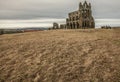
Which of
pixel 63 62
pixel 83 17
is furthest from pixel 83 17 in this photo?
pixel 63 62

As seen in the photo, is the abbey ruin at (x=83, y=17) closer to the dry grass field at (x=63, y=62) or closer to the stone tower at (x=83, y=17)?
the stone tower at (x=83, y=17)

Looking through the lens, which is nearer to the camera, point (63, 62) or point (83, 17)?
point (63, 62)

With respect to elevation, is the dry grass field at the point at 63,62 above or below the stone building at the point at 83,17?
below

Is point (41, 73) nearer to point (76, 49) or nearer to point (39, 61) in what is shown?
point (39, 61)

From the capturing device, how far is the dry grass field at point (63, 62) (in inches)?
457

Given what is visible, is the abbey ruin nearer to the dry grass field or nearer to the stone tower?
the stone tower

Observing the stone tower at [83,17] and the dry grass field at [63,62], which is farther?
the stone tower at [83,17]

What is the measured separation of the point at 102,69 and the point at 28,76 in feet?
16.9

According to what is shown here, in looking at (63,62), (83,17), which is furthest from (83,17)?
(63,62)

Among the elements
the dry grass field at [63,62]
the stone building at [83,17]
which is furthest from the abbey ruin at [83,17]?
the dry grass field at [63,62]

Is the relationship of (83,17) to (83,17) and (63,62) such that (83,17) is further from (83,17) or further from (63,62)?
(63,62)

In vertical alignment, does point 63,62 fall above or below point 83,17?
Result: below

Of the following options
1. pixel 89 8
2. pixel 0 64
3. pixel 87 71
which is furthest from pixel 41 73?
pixel 89 8

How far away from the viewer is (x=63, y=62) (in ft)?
44.1
